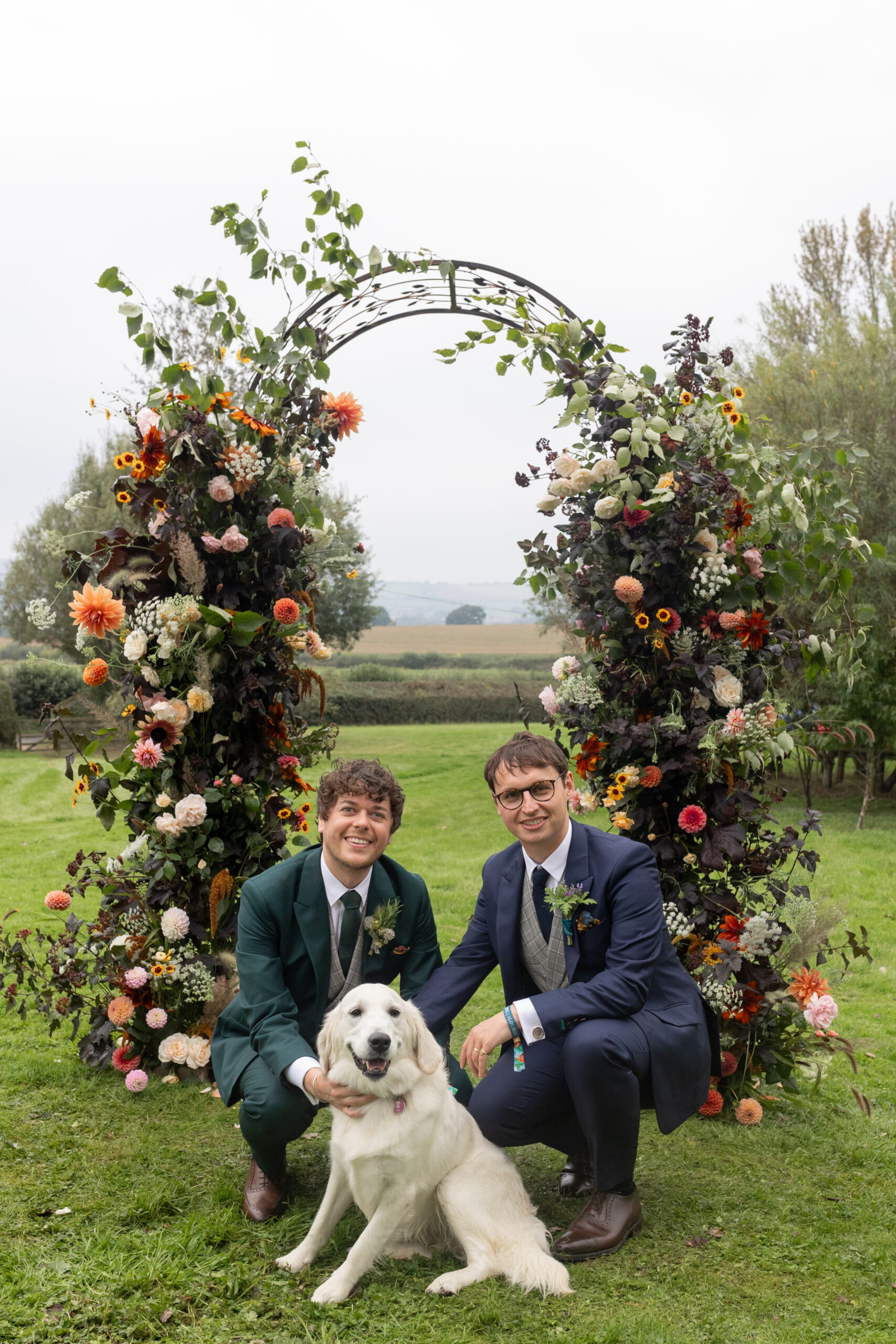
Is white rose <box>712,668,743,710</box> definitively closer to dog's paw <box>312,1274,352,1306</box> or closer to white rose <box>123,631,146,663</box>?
white rose <box>123,631,146,663</box>

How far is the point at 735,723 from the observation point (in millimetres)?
4055

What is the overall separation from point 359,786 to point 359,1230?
1398 mm

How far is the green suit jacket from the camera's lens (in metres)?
3.28

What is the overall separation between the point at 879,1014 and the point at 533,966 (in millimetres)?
3411

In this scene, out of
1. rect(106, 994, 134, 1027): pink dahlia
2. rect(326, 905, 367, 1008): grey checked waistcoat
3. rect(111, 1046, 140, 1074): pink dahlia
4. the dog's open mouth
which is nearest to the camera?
the dog's open mouth

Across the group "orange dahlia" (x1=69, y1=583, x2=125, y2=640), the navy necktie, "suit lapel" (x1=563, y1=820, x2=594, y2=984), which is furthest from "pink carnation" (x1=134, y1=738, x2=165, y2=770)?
"suit lapel" (x1=563, y1=820, x2=594, y2=984)

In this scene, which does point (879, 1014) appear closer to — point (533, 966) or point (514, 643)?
point (533, 966)

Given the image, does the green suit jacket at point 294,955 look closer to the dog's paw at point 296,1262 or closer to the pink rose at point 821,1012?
the dog's paw at point 296,1262

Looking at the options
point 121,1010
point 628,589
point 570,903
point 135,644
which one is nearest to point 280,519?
point 135,644

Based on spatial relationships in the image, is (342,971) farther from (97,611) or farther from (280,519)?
(280,519)

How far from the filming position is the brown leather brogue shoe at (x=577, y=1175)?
11.4 ft

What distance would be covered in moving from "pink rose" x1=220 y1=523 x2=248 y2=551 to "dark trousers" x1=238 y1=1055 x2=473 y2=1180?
80.2 inches

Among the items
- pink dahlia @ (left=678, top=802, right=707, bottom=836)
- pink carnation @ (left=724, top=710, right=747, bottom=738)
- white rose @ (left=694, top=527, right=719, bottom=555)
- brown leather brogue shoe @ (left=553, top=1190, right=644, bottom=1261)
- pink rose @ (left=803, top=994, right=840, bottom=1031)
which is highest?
white rose @ (left=694, top=527, right=719, bottom=555)

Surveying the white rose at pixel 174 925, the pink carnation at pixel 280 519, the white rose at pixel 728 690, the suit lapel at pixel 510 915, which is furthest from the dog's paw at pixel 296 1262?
the pink carnation at pixel 280 519
